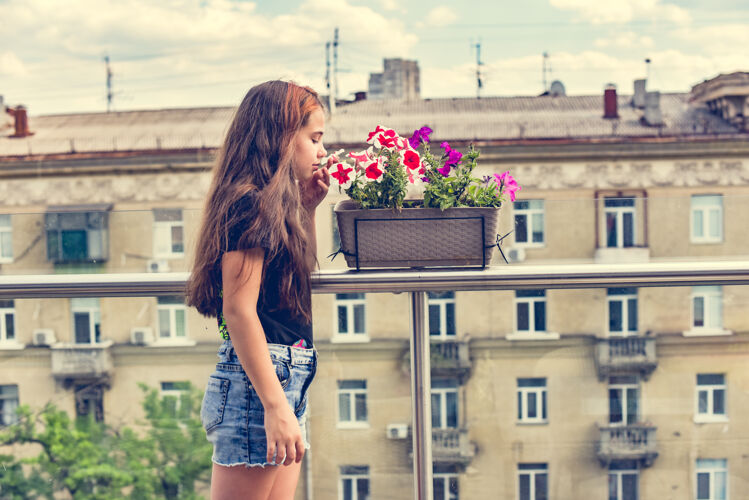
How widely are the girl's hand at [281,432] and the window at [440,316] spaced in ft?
1.64

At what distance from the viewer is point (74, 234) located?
7.75 feet

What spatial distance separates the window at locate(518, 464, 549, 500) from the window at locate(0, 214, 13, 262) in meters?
1.42

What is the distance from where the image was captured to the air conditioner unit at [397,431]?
2.09m

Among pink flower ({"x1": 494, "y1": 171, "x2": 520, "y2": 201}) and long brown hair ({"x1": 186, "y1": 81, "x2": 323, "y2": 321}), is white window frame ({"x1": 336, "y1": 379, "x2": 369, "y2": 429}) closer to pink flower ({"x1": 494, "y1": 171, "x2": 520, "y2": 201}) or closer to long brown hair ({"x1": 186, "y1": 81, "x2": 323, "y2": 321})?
long brown hair ({"x1": 186, "y1": 81, "x2": 323, "y2": 321})

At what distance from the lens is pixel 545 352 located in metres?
2.11

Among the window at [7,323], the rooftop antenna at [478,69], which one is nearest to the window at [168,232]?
the window at [7,323]

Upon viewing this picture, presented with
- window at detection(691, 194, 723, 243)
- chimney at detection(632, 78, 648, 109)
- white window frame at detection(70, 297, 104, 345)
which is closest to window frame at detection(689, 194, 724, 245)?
window at detection(691, 194, 723, 243)

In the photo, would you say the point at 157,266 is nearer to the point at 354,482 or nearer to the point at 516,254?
the point at 354,482

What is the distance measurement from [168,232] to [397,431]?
76cm

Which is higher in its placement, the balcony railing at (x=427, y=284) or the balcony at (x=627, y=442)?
the balcony railing at (x=427, y=284)

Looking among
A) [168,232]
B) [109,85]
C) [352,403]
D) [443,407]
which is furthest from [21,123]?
[443,407]

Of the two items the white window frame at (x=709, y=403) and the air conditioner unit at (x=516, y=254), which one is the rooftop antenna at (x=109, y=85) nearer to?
the air conditioner unit at (x=516, y=254)

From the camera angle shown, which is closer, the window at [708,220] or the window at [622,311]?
the window at [622,311]

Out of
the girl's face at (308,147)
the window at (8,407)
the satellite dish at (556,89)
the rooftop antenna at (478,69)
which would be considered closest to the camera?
the girl's face at (308,147)
